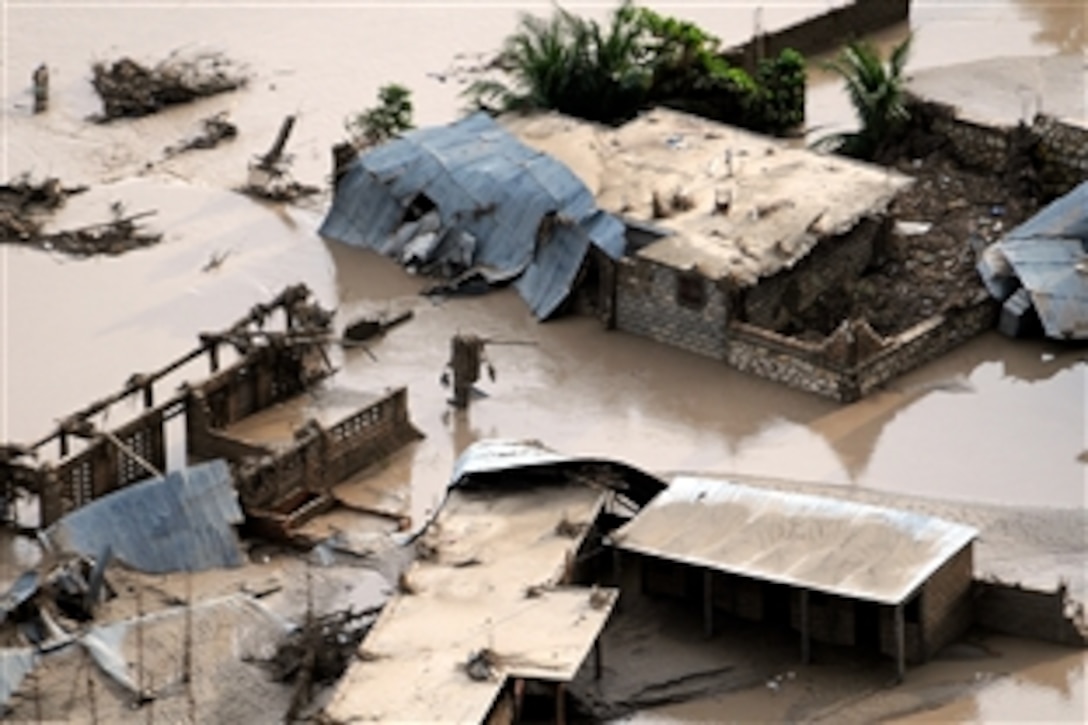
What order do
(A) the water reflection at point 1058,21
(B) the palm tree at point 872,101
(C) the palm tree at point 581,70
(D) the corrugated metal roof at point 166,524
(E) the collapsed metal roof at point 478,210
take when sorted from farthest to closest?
1. (A) the water reflection at point 1058,21
2. (C) the palm tree at point 581,70
3. (B) the palm tree at point 872,101
4. (E) the collapsed metal roof at point 478,210
5. (D) the corrugated metal roof at point 166,524

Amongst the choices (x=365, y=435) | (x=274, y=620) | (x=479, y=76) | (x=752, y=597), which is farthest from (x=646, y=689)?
(x=479, y=76)

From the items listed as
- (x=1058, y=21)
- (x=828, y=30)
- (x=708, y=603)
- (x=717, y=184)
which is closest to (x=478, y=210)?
(x=717, y=184)

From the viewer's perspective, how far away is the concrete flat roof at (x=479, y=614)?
914 inches

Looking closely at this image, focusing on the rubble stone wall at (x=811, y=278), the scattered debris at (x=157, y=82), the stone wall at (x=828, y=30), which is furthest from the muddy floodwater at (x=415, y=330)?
the rubble stone wall at (x=811, y=278)

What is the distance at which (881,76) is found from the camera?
115 ft

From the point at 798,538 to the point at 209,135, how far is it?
14.2 m

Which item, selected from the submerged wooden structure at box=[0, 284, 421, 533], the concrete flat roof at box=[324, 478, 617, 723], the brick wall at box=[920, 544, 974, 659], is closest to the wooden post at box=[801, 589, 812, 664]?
the brick wall at box=[920, 544, 974, 659]

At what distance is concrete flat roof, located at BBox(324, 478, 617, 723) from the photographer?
76.2ft

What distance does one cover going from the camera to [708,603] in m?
25.5

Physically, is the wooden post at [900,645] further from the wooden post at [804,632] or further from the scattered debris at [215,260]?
the scattered debris at [215,260]

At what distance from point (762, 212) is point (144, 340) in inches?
269

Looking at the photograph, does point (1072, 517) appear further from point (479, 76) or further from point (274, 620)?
point (479, 76)

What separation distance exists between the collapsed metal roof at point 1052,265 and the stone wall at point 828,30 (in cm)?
707

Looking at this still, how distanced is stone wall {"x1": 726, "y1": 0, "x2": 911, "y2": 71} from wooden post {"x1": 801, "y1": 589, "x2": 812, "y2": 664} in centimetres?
1400
